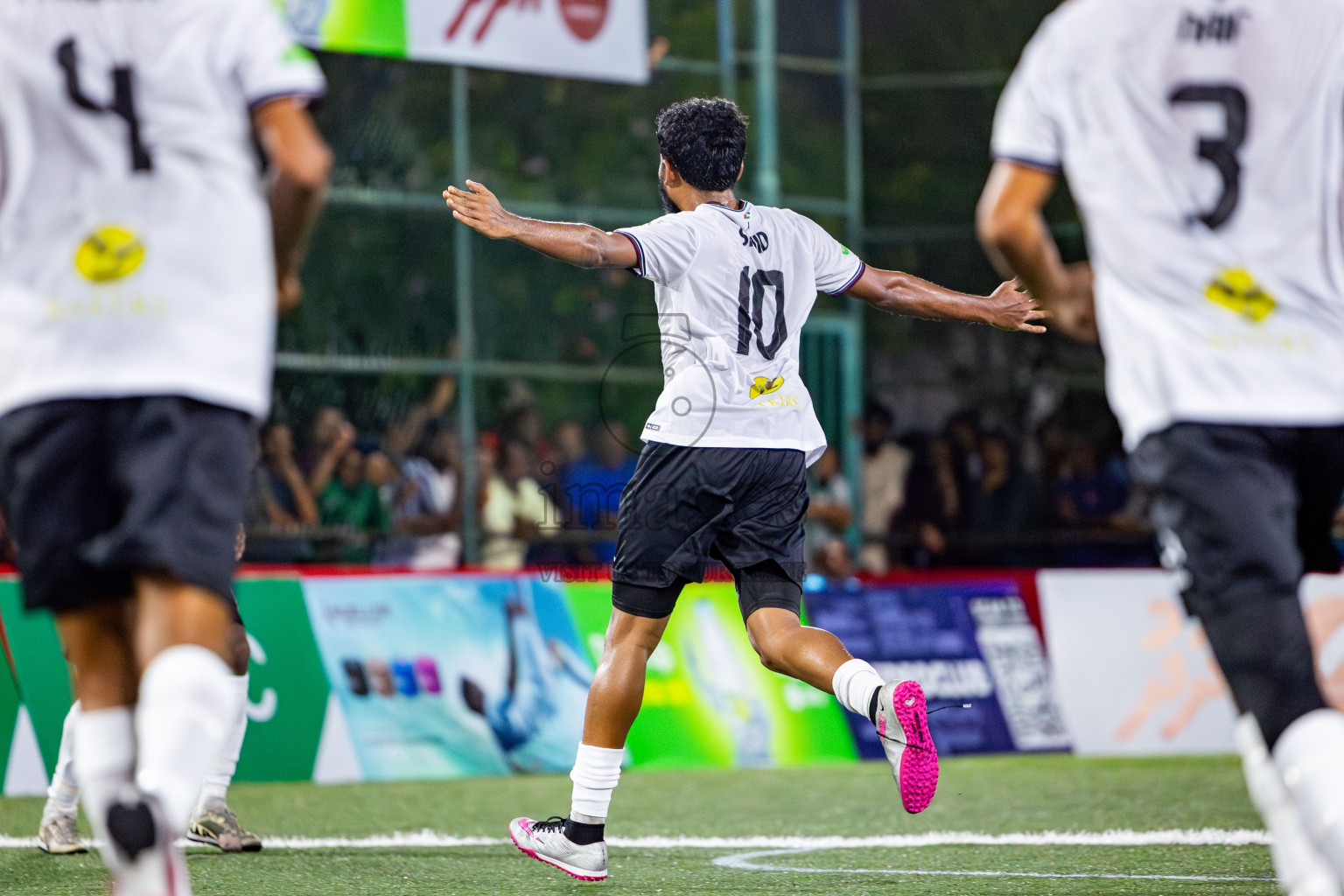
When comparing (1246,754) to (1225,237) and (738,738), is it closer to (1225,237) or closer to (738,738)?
(1225,237)

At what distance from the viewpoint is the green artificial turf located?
569 cm

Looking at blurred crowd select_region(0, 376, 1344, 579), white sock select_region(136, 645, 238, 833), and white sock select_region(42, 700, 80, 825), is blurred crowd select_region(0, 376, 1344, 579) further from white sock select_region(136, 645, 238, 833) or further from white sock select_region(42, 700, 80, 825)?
white sock select_region(136, 645, 238, 833)

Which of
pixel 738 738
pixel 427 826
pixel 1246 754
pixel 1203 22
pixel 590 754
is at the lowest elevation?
pixel 738 738

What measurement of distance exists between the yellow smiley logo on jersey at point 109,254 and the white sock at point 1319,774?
236 centimetres

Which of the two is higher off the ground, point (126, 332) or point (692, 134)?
point (692, 134)

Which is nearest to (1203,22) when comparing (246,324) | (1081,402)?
(246,324)

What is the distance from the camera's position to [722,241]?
19.6 feet

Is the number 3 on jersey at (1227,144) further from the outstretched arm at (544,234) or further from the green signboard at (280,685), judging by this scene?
the green signboard at (280,685)

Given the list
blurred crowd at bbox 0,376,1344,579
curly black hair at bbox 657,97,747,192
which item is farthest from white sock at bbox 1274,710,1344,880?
blurred crowd at bbox 0,376,1344,579

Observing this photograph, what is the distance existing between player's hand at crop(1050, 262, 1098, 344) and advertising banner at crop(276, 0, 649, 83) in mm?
11571

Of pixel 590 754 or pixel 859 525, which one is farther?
pixel 859 525

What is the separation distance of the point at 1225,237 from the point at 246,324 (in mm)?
1937

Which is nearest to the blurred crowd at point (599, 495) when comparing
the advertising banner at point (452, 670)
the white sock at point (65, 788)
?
the advertising banner at point (452, 670)

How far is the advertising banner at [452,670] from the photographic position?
10383 mm
